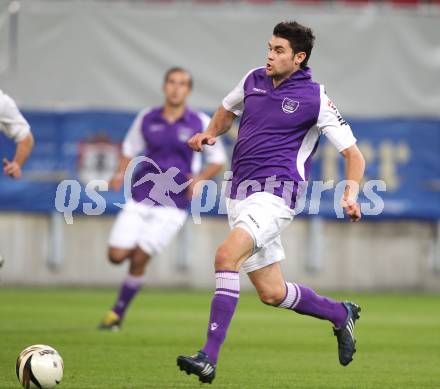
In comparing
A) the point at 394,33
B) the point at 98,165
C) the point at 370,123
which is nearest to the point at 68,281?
the point at 98,165

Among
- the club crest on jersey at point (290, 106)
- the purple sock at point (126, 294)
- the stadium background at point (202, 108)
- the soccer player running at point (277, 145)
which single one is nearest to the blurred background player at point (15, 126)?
the purple sock at point (126, 294)

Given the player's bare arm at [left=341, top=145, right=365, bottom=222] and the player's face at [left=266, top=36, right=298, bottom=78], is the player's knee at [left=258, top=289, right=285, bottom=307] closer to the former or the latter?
the player's bare arm at [left=341, top=145, right=365, bottom=222]

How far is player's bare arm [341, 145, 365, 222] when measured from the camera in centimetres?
733

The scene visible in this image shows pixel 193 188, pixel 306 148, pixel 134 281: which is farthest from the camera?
pixel 193 188

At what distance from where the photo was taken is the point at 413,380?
8.20 meters

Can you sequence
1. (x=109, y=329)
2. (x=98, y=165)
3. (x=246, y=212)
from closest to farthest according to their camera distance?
(x=246, y=212) < (x=109, y=329) < (x=98, y=165)

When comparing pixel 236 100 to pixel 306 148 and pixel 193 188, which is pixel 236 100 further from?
pixel 193 188

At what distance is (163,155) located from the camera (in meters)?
12.4

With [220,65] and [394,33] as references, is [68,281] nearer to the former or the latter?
[220,65]

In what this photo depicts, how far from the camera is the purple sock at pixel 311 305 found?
815 centimetres

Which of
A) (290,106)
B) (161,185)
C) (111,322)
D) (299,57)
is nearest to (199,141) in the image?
(290,106)

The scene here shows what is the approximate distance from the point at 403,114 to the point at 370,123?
58cm

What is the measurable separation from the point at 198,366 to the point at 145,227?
17.2 feet

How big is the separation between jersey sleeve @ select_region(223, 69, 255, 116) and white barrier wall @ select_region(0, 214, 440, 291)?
984 centimetres
